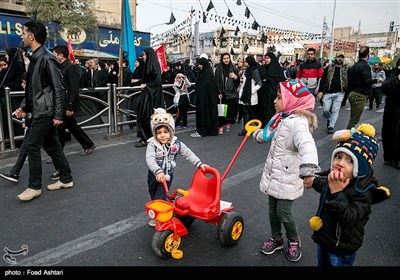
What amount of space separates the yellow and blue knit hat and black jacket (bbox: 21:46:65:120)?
10.6 feet

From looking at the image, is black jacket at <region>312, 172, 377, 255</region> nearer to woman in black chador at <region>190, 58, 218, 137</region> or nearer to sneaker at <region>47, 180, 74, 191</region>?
sneaker at <region>47, 180, 74, 191</region>

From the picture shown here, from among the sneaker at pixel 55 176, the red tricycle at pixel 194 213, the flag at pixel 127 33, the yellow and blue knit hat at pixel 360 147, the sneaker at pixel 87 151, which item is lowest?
the sneaker at pixel 55 176

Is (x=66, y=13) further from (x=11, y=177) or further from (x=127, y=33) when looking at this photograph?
(x=11, y=177)

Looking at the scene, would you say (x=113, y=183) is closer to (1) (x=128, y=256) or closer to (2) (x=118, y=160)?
(2) (x=118, y=160)

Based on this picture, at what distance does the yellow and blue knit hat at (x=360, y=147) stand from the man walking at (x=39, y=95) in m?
3.25

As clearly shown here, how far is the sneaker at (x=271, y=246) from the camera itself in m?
2.84

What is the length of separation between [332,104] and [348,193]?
6352mm

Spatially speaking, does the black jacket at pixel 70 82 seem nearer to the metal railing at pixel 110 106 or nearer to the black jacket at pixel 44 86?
the black jacket at pixel 44 86

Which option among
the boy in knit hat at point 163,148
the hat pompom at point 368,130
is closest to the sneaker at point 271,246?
the boy in knit hat at point 163,148

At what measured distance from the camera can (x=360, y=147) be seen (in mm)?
1860

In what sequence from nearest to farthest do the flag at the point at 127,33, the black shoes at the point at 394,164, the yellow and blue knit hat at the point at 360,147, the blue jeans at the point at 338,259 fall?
the yellow and blue knit hat at the point at 360,147
the blue jeans at the point at 338,259
the black shoes at the point at 394,164
the flag at the point at 127,33

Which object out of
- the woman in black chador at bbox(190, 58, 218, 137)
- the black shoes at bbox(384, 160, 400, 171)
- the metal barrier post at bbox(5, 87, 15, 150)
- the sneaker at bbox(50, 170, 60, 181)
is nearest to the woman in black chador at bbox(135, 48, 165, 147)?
the woman in black chador at bbox(190, 58, 218, 137)

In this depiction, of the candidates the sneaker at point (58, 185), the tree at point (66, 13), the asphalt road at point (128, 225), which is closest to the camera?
the asphalt road at point (128, 225)

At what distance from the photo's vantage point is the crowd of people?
1927mm
